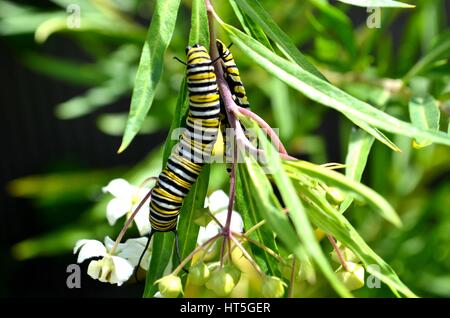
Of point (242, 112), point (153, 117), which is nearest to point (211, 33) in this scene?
→ point (242, 112)

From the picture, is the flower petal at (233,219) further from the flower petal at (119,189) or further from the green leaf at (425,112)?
the green leaf at (425,112)

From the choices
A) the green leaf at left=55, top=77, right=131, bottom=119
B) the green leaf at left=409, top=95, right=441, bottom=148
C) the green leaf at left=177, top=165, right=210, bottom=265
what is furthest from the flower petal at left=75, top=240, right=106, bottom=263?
the green leaf at left=55, top=77, right=131, bottom=119

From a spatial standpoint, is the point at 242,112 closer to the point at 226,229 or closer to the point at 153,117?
the point at 226,229

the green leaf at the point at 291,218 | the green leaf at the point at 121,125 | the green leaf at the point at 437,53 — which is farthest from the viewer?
the green leaf at the point at 121,125

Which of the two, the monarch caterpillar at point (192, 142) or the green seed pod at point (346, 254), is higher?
the monarch caterpillar at point (192, 142)

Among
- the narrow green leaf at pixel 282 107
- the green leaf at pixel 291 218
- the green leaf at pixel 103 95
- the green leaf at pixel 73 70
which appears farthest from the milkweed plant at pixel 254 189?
the green leaf at pixel 73 70

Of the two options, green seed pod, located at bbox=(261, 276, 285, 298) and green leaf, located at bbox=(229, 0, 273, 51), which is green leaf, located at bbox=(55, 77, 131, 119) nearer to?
green leaf, located at bbox=(229, 0, 273, 51)

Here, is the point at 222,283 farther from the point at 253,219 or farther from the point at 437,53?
the point at 437,53
